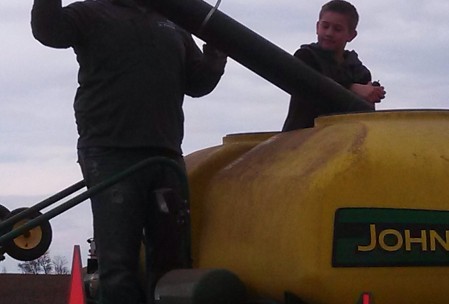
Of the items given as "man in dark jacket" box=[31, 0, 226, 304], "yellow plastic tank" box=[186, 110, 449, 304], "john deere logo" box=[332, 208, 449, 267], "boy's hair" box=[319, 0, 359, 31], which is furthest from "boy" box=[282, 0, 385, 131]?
"john deere logo" box=[332, 208, 449, 267]

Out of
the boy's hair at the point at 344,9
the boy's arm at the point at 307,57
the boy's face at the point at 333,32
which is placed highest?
the boy's hair at the point at 344,9

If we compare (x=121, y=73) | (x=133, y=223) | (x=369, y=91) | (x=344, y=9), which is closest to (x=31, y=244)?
(x=133, y=223)

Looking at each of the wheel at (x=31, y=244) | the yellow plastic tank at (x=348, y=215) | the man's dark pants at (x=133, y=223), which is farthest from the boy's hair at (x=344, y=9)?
the wheel at (x=31, y=244)

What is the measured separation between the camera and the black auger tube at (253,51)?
14.5 ft

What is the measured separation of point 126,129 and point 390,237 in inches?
42.3

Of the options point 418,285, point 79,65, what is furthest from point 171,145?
point 418,285

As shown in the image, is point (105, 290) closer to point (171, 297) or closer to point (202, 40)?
point (171, 297)

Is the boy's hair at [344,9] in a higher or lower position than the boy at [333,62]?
higher

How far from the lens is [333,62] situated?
4.90 metres

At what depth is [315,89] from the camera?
4559 millimetres

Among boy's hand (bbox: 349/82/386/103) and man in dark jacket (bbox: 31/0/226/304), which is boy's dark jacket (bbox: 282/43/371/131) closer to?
boy's hand (bbox: 349/82/386/103)

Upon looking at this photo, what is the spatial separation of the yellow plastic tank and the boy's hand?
0.47m

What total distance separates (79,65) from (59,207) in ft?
1.99

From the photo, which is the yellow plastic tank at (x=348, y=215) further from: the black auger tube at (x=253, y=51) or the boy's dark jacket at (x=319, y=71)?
the boy's dark jacket at (x=319, y=71)
